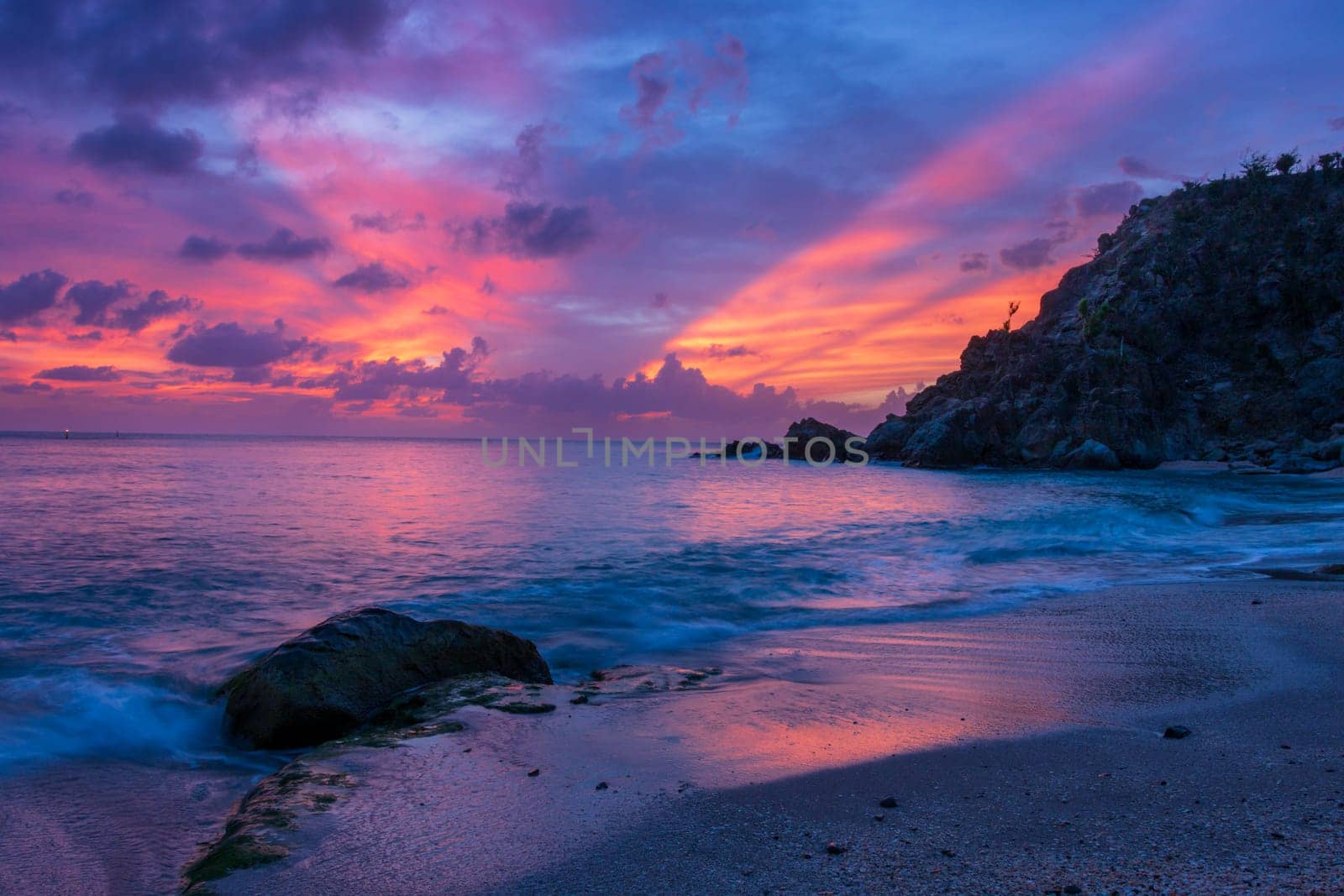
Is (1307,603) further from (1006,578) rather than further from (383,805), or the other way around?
(383,805)

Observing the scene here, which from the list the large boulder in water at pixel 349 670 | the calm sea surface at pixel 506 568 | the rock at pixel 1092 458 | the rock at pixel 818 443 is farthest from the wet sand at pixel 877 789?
the rock at pixel 818 443

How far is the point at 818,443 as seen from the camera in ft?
260

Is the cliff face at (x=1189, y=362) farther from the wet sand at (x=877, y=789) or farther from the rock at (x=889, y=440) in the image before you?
the wet sand at (x=877, y=789)

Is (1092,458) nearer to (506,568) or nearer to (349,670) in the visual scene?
(506,568)

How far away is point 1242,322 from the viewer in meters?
56.8

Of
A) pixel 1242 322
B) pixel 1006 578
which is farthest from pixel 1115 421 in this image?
pixel 1006 578

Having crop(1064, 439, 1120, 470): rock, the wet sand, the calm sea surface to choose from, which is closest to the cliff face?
crop(1064, 439, 1120, 470): rock

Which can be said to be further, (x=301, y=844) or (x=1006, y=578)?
(x=1006, y=578)

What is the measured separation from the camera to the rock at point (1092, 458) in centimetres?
4812

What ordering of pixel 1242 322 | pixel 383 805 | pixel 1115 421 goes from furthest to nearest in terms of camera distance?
pixel 1242 322 → pixel 1115 421 → pixel 383 805

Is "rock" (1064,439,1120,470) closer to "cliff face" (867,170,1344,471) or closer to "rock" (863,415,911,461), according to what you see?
"cliff face" (867,170,1344,471)

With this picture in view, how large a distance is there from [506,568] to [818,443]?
68611mm

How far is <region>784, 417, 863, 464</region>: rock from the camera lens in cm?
7700

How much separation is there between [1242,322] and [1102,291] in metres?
13.0
